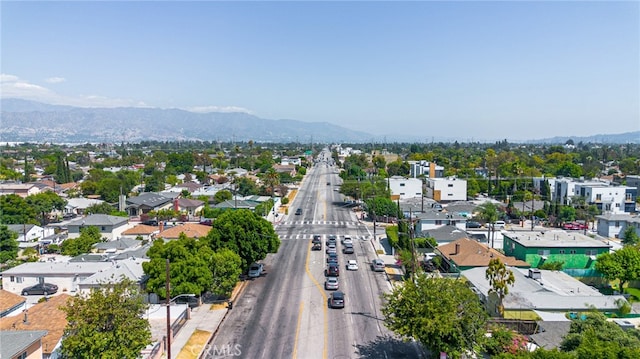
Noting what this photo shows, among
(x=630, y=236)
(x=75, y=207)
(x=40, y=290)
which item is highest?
(x=630, y=236)

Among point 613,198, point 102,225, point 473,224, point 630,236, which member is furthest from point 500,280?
point 613,198

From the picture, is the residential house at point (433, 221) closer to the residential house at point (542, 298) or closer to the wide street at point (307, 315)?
the wide street at point (307, 315)

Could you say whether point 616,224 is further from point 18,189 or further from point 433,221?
point 18,189

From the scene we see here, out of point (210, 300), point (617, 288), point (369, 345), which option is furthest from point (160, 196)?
point (617, 288)

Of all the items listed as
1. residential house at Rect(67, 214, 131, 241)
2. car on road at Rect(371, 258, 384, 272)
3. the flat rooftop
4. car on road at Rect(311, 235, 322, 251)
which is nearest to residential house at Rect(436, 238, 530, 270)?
the flat rooftop

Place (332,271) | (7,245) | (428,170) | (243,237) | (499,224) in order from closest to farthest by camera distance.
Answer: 1. (243,237)
2. (332,271)
3. (7,245)
4. (499,224)
5. (428,170)

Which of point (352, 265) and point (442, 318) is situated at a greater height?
point (442, 318)

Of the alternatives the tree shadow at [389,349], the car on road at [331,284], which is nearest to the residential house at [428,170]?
the car on road at [331,284]
